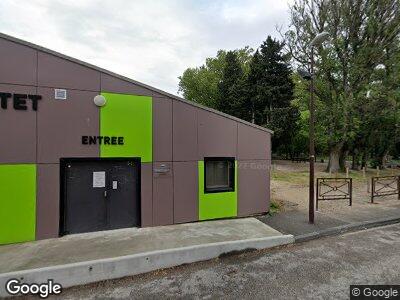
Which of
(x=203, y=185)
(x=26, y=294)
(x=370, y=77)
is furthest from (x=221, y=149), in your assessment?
(x=370, y=77)

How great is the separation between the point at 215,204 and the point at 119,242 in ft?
11.1

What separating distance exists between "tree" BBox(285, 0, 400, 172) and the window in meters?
17.1

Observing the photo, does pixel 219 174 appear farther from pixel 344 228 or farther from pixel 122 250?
pixel 344 228

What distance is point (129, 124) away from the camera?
306 inches

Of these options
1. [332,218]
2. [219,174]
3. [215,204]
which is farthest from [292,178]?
[215,204]

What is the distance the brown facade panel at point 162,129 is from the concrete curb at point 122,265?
3.10 metres

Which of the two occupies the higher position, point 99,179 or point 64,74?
point 64,74

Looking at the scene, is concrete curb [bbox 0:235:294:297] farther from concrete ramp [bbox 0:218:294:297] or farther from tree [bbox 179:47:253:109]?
tree [bbox 179:47:253:109]

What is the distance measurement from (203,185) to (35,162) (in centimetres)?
484

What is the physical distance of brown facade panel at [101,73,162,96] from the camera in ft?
24.5

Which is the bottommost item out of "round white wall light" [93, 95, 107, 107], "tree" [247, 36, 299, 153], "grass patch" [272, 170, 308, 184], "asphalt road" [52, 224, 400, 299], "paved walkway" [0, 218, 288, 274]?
"asphalt road" [52, 224, 400, 299]

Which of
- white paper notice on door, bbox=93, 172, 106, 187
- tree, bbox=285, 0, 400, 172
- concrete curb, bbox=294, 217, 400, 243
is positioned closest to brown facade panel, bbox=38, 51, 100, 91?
white paper notice on door, bbox=93, 172, 106, 187

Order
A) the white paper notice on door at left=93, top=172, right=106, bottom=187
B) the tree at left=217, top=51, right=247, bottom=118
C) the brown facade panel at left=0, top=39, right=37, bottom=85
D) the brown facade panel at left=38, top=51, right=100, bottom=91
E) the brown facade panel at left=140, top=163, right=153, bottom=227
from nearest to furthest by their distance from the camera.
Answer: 1. the brown facade panel at left=0, top=39, right=37, bottom=85
2. the brown facade panel at left=38, top=51, right=100, bottom=91
3. the white paper notice on door at left=93, top=172, right=106, bottom=187
4. the brown facade panel at left=140, top=163, right=153, bottom=227
5. the tree at left=217, top=51, right=247, bottom=118

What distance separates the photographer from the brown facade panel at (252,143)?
362 inches
